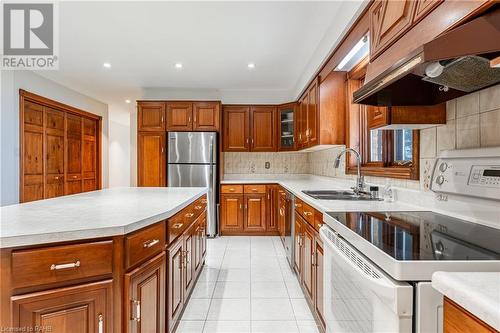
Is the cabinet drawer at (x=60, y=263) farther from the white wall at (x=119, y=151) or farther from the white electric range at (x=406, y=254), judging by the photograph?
the white wall at (x=119, y=151)

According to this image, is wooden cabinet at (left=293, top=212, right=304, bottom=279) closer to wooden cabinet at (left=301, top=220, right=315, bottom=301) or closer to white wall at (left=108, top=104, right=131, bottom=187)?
wooden cabinet at (left=301, top=220, right=315, bottom=301)

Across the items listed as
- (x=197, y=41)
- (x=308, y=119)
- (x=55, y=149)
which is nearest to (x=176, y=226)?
(x=197, y=41)

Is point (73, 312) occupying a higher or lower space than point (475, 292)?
lower

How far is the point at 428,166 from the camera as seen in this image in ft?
5.47

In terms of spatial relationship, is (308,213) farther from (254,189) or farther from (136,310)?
(254,189)

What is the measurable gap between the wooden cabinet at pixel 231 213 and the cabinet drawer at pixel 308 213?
225cm

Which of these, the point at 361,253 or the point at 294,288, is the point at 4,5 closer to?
the point at 361,253

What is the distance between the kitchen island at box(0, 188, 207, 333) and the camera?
1029mm

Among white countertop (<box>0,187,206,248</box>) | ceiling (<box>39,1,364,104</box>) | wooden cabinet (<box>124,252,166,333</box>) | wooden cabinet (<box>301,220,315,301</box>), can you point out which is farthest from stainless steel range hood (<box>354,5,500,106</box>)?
wooden cabinet (<box>124,252,166,333</box>)

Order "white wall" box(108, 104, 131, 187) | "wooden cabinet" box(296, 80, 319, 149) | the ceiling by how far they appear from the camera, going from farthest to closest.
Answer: "white wall" box(108, 104, 131, 187) → "wooden cabinet" box(296, 80, 319, 149) → the ceiling

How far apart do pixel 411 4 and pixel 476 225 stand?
40.3 inches

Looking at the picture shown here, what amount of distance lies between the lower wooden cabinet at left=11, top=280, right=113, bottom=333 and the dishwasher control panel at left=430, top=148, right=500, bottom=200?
1.66 meters

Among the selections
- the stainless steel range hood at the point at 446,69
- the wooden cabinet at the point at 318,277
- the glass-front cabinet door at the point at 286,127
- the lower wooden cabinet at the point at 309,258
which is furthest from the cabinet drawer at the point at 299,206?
the glass-front cabinet door at the point at 286,127

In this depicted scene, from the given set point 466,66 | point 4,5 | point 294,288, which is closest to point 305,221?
point 294,288
